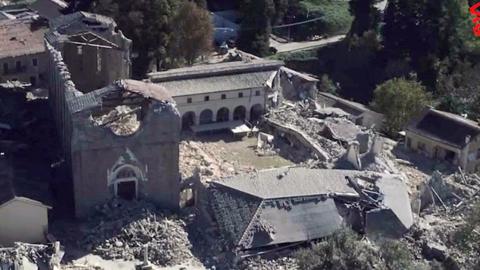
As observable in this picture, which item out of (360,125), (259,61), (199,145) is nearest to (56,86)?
(199,145)

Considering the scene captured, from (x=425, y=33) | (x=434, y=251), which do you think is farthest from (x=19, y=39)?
(x=425, y=33)

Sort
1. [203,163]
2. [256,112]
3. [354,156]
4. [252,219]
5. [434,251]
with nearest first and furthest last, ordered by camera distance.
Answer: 1. [252,219]
2. [434,251]
3. [354,156]
4. [203,163]
5. [256,112]

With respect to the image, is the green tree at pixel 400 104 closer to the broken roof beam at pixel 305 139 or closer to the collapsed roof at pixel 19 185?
the broken roof beam at pixel 305 139

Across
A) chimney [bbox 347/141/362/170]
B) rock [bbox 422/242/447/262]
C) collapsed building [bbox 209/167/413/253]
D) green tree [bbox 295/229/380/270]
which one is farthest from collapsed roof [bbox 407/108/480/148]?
green tree [bbox 295/229/380/270]

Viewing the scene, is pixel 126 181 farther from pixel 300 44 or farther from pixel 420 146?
pixel 300 44

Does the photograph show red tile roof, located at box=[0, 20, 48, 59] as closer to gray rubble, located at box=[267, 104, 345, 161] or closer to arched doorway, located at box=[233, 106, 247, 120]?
arched doorway, located at box=[233, 106, 247, 120]
